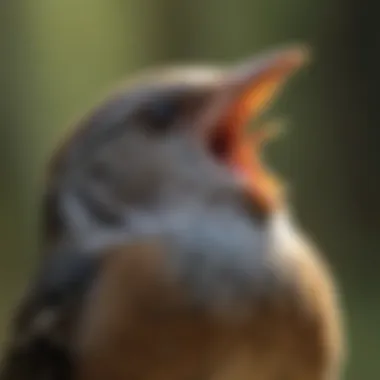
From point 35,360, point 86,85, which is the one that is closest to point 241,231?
point 35,360

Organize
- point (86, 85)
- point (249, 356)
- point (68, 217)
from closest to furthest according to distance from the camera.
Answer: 1. point (249, 356)
2. point (68, 217)
3. point (86, 85)

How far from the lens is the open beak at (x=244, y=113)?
82cm

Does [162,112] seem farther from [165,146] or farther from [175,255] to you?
[175,255]

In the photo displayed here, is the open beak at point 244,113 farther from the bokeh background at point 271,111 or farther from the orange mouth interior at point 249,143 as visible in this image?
the bokeh background at point 271,111

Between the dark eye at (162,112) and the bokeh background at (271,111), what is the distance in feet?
2.92

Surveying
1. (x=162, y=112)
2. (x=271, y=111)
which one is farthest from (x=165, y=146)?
(x=271, y=111)

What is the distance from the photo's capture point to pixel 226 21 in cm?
180

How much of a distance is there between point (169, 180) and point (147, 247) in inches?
3.1

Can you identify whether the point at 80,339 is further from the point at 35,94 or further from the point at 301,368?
the point at 35,94

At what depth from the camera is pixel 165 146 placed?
0.85m

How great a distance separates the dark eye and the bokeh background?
0.89 m

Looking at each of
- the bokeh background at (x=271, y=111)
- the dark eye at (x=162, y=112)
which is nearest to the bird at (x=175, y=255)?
the dark eye at (x=162, y=112)

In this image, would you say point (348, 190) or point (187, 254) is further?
point (348, 190)

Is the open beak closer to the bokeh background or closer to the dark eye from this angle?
the dark eye
